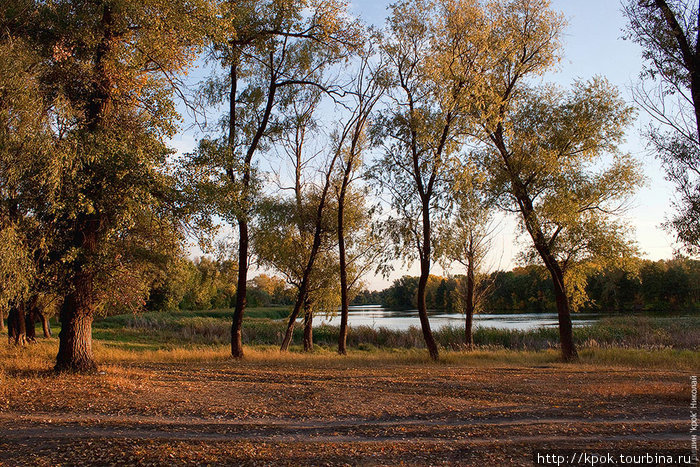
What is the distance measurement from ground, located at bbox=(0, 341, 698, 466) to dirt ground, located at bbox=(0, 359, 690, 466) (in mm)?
26

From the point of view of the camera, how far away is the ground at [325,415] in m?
5.58

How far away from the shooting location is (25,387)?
30.0 feet

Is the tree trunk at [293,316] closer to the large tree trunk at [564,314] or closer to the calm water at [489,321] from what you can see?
the calm water at [489,321]

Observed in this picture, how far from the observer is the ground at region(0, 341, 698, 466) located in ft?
18.3

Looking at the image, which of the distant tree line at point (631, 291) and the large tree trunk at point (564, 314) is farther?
the distant tree line at point (631, 291)

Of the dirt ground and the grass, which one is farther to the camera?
the grass

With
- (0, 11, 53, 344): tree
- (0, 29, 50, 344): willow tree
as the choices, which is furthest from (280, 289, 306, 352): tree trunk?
(0, 29, 50, 344): willow tree

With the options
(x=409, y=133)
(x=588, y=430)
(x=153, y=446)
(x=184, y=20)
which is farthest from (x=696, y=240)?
(x=184, y=20)

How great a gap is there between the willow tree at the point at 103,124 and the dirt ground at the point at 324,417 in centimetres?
245

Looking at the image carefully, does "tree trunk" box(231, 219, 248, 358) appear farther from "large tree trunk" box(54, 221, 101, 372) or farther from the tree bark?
the tree bark

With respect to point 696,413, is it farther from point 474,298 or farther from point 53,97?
point 474,298

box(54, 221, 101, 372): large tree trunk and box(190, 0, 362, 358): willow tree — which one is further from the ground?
box(190, 0, 362, 358): willow tree

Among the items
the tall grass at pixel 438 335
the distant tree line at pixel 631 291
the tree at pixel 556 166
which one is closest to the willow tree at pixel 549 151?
the tree at pixel 556 166

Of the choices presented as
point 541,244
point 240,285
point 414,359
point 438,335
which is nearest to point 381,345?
point 438,335
